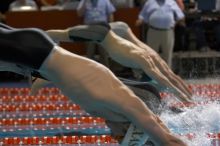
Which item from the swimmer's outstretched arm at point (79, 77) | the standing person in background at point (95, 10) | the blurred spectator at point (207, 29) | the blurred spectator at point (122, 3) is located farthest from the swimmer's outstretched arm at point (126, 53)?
the blurred spectator at point (207, 29)

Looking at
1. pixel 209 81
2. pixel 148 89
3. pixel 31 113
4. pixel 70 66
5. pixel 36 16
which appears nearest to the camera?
pixel 70 66

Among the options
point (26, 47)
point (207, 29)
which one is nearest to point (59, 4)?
point (207, 29)

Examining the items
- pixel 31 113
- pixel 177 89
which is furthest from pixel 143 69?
pixel 31 113

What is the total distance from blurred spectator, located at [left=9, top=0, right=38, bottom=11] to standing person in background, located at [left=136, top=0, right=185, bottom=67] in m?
2.44

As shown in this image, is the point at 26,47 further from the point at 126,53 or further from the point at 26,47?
the point at 126,53

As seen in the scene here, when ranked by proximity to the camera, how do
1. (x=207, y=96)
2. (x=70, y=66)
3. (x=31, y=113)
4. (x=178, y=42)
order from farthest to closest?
(x=178, y=42) < (x=207, y=96) < (x=31, y=113) < (x=70, y=66)

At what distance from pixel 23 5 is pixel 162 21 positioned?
300cm

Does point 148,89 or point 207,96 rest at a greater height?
point 148,89

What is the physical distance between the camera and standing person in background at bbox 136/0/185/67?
10234mm

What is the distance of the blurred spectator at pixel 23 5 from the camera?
38.7 ft

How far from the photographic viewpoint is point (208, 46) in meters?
12.9

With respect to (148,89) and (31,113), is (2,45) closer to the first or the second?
(148,89)

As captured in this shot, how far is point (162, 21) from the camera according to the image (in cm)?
1028

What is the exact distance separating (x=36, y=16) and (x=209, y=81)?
3.59 m
